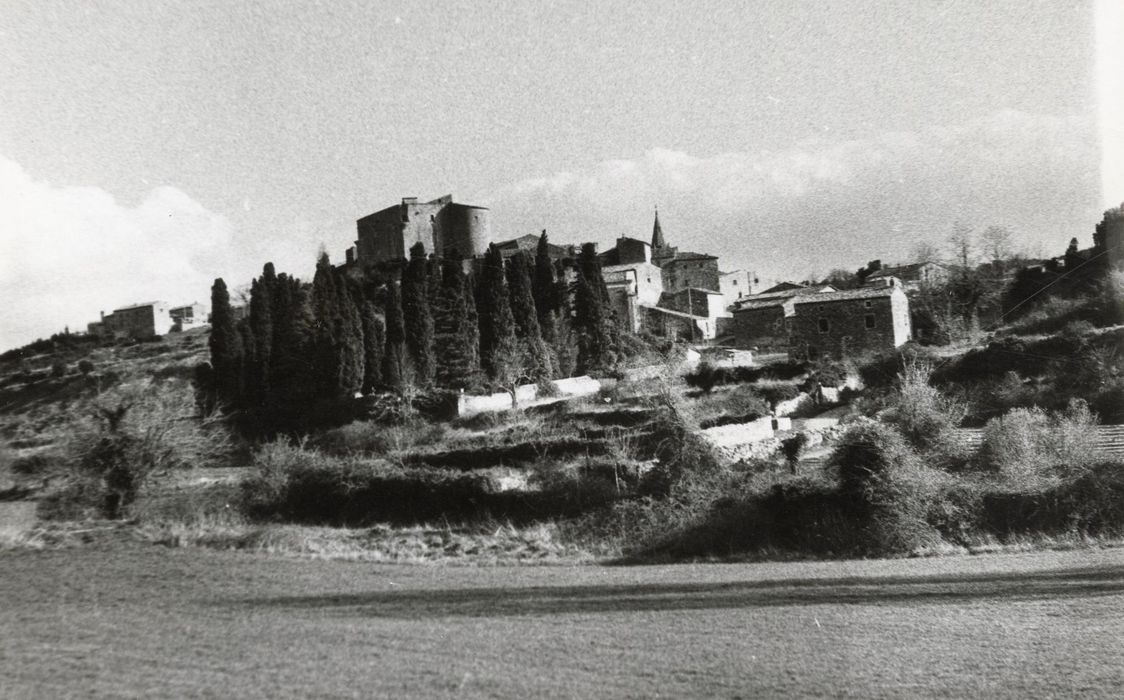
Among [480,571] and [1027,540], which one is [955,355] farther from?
[480,571]

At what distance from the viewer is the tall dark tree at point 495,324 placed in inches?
1332

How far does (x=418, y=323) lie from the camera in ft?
113

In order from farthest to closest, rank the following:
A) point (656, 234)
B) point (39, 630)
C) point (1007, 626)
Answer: point (656, 234), point (1007, 626), point (39, 630)

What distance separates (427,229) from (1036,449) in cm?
5106

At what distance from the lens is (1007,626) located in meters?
9.83

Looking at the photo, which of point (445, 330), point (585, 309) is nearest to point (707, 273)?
point (585, 309)

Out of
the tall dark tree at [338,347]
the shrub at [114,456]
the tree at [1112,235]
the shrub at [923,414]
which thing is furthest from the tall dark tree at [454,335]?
the tree at [1112,235]

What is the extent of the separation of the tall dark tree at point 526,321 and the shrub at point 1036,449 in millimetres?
18358

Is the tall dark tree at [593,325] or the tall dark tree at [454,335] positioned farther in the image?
the tall dark tree at [593,325]

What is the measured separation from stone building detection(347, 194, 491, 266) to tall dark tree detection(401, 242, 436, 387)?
83.6 ft

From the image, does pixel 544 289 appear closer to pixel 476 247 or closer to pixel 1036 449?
pixel 476 247

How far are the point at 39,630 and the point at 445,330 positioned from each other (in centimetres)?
2725

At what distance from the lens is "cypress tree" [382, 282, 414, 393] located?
3228 cm

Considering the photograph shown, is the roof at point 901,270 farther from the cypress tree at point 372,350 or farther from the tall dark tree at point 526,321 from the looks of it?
the cypress tree at point 372,350
